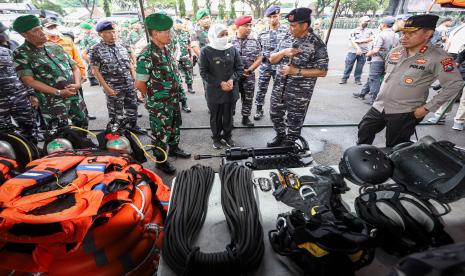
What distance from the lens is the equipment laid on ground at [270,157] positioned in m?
1.82

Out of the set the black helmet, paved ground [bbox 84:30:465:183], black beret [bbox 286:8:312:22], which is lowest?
paved ground [bbox 84:30:465:183]

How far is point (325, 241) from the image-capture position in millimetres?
861

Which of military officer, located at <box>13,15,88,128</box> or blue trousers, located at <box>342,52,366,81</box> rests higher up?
military officer, located at <box>13,15,88,128</box>

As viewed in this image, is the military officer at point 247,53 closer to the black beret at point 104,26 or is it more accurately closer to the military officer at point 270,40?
the military officer at point 270,40

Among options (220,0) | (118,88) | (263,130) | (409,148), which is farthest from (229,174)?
(220,0)

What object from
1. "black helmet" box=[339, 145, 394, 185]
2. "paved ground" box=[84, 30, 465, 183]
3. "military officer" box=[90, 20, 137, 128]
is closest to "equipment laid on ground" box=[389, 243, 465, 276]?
"black helmet" box=[339, 145, 394, 185]

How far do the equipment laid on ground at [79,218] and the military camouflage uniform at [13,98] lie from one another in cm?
211

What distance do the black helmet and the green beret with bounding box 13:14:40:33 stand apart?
3.61m

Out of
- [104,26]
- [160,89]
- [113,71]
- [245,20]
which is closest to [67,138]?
[160,89]

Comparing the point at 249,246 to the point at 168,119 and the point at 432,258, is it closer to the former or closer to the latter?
the point at 432,258

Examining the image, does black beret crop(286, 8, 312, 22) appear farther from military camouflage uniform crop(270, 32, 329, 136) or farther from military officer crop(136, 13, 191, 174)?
military officer crop(136, 13, 191, 174)

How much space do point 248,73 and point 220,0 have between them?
31.0m

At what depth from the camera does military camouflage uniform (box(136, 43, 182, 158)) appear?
267 cm

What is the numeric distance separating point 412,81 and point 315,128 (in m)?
2.19
